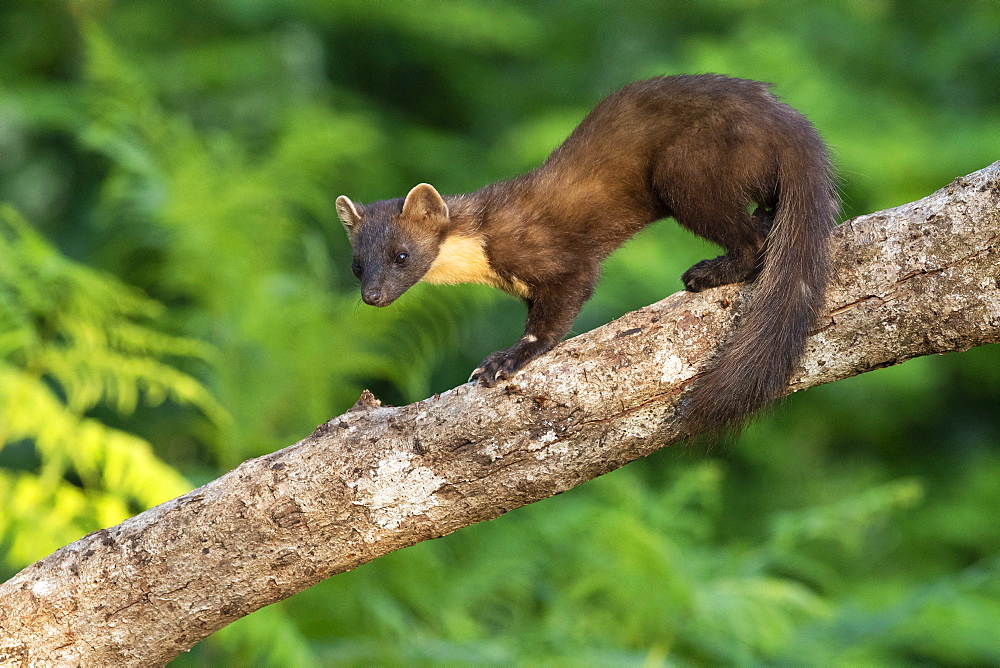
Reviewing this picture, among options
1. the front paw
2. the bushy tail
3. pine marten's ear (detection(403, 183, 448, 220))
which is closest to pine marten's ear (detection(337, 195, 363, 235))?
pine marten's ear (detection(403, 183, 448, 220))

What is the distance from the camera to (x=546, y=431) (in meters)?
2.61

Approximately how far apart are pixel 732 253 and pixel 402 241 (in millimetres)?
1161

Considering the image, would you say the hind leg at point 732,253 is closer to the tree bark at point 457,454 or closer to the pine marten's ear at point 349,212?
the tree bark at point 457,454

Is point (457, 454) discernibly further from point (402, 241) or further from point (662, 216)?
point (662, 216)

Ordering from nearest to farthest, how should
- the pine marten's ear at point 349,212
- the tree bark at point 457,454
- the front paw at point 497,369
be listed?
1. the tree bark at point 457,454
2. the front paw at point 497,369
3. the pine marten's ear at point 349,212

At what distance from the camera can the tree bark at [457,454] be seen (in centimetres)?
254

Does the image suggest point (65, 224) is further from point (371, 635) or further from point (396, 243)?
point (396, 243)

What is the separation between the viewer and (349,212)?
12.5 ft

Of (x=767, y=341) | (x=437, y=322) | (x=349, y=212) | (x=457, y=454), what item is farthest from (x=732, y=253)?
(x=437, y=322)

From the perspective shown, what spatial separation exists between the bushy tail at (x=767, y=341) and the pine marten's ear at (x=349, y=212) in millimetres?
1628

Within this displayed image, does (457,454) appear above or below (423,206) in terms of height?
below

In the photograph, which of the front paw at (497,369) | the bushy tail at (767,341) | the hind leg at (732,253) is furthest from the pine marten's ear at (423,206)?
the bushy tail at (767,341)

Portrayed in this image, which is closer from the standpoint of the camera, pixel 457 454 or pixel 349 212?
pixel 457 454

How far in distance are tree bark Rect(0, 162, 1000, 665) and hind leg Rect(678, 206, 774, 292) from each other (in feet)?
0.38
